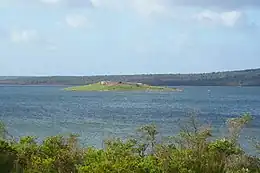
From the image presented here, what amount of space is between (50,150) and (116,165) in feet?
18.6

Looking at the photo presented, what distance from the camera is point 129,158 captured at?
16.5m

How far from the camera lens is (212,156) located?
17.7 metres

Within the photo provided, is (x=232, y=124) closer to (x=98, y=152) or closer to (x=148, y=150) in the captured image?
(x=148, y=150)

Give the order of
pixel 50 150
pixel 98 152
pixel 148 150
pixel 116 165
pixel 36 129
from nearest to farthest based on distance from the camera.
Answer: pixel 116 165, pixel 98 152, pixel 50 150, pixel 148 150, pixel 36 129

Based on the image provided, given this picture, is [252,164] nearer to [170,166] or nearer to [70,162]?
[170,166]

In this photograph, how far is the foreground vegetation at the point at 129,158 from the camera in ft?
52.5

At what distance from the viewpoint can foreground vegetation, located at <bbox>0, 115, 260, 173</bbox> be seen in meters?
16.0

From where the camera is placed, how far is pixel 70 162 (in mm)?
18359

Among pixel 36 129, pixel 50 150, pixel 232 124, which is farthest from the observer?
pixel 36 129

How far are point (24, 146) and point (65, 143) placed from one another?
1595 mm

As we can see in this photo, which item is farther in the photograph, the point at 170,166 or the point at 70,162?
the point at 70,162

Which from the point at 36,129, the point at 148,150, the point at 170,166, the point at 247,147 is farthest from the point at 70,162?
the point at 36,129

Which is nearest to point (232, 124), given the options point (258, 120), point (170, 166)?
point (170, 166)

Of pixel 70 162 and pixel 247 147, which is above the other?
pixel 70 162
